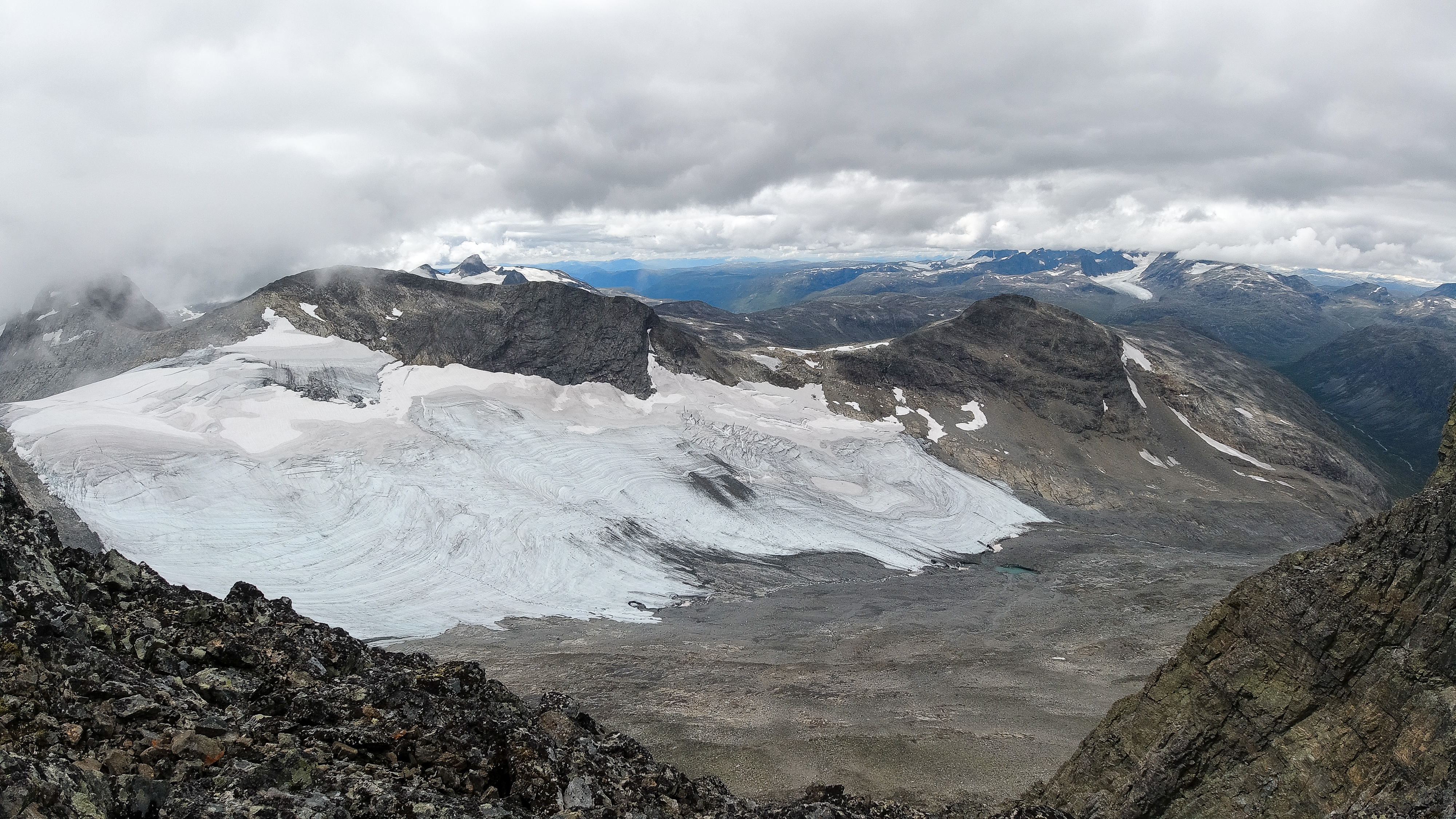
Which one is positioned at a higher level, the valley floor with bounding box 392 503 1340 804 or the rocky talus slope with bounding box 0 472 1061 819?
the rocky talus slope with bounding box 0 472 1061 819

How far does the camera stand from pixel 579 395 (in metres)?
80.1

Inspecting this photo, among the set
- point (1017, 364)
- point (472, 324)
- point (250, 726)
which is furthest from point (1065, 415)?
point (250, 726)

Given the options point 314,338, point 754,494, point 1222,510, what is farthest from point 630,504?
point 1222,510

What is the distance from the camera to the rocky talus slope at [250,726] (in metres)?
9.63

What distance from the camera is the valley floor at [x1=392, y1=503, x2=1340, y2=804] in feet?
81.8

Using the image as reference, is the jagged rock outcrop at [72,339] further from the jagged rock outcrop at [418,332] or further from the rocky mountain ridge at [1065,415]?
the rocky mountain ridge at [1065,415]

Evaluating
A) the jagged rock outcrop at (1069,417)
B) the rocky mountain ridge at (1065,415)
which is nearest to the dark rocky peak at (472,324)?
the rocky mountain ridge at (1065,415)

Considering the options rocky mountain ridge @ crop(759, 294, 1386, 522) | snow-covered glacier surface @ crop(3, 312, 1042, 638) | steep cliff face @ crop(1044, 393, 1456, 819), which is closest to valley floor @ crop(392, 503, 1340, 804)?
snow-covered glacier surface @ crop(3, 312, 1042, 638)

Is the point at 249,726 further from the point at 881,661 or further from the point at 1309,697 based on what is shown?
the point at 881,661

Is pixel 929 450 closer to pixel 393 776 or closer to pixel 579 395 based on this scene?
pixel 579 395

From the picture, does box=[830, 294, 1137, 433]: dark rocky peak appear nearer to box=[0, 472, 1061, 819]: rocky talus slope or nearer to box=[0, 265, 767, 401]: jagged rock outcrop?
box=[0, 265, 767, 401]: jagged rock outcrop

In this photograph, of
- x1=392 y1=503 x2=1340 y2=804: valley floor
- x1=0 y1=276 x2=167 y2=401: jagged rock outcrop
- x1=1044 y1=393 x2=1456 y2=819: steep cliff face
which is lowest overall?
x1=392 y1=503 x2=1340 y2=804: valley floor

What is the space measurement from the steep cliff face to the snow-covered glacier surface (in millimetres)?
34894

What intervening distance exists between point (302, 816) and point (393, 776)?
6.90ft
